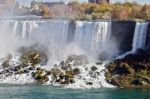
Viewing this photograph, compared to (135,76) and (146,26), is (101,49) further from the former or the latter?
(135,76)

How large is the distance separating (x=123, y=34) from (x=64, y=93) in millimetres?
18780

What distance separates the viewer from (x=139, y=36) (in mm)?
68812

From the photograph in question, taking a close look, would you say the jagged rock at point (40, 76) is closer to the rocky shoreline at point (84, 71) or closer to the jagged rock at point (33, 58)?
the rocky shoreline at point (84, 71)

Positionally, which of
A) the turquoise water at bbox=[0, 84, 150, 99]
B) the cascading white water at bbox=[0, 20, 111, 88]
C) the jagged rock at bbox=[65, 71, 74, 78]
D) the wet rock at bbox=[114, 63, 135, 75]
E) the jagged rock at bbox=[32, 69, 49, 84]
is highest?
the cascading white water at bbox=[0, 20, 111, 88]

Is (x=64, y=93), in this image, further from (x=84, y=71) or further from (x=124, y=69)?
(x=124, y=69)

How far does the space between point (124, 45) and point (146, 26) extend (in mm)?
3368

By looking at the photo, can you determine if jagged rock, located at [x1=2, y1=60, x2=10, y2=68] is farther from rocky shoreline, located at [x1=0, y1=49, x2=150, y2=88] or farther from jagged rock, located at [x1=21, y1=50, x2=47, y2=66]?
jagged rock, located at [x1=21, y1=50, x2=47, y2=66]

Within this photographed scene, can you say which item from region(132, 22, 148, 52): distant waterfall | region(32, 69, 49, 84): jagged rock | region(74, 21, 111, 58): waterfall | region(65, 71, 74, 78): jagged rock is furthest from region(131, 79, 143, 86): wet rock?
region(74, 21, 111, 58): waterfall

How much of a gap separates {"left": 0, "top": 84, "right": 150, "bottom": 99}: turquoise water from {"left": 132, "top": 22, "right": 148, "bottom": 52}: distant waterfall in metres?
12.4

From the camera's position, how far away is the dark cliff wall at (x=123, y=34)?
69.7 m

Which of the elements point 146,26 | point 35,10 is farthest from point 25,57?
point 35,10

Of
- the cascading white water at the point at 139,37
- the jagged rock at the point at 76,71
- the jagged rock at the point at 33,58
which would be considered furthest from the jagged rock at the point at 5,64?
the cascading white water at the point at 139,37

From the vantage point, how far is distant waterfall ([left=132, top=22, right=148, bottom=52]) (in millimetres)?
68312

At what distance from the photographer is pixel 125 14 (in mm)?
94938
